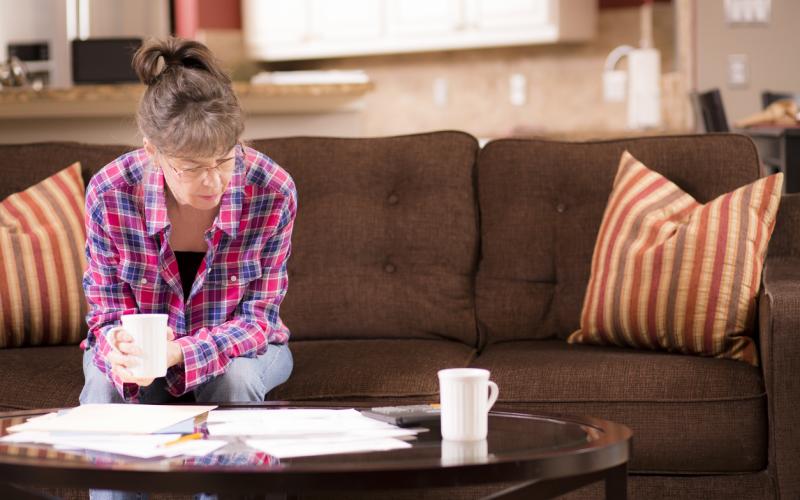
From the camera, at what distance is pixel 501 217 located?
9.37 ft

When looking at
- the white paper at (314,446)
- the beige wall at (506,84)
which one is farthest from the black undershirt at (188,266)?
the beige wall at (506,84)

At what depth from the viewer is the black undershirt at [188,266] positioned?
215 cm

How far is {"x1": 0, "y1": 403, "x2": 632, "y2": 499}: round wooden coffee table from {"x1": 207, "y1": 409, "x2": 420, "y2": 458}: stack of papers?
3 centimetres

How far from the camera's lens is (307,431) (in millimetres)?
1553

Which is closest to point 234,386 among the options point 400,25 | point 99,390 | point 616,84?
point 99,390

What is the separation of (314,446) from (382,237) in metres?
1.43

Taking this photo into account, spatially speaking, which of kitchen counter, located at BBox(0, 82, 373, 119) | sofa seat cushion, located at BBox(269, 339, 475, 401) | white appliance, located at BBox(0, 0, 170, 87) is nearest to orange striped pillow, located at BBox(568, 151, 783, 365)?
sofa seat cushion, located at BBox(269, 339, 475, 401)

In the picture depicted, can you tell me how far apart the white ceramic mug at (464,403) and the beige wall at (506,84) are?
4933mm

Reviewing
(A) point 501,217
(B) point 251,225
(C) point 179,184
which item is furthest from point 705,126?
(C) point 179,184

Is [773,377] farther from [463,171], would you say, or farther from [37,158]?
[37,158]

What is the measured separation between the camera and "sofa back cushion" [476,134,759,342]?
8.98ft

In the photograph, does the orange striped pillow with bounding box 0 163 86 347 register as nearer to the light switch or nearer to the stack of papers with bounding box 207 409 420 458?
the stack of papers with bounding box 207 409 420 458

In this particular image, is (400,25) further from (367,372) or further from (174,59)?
(174,59)

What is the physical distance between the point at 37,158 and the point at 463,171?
1126mm
